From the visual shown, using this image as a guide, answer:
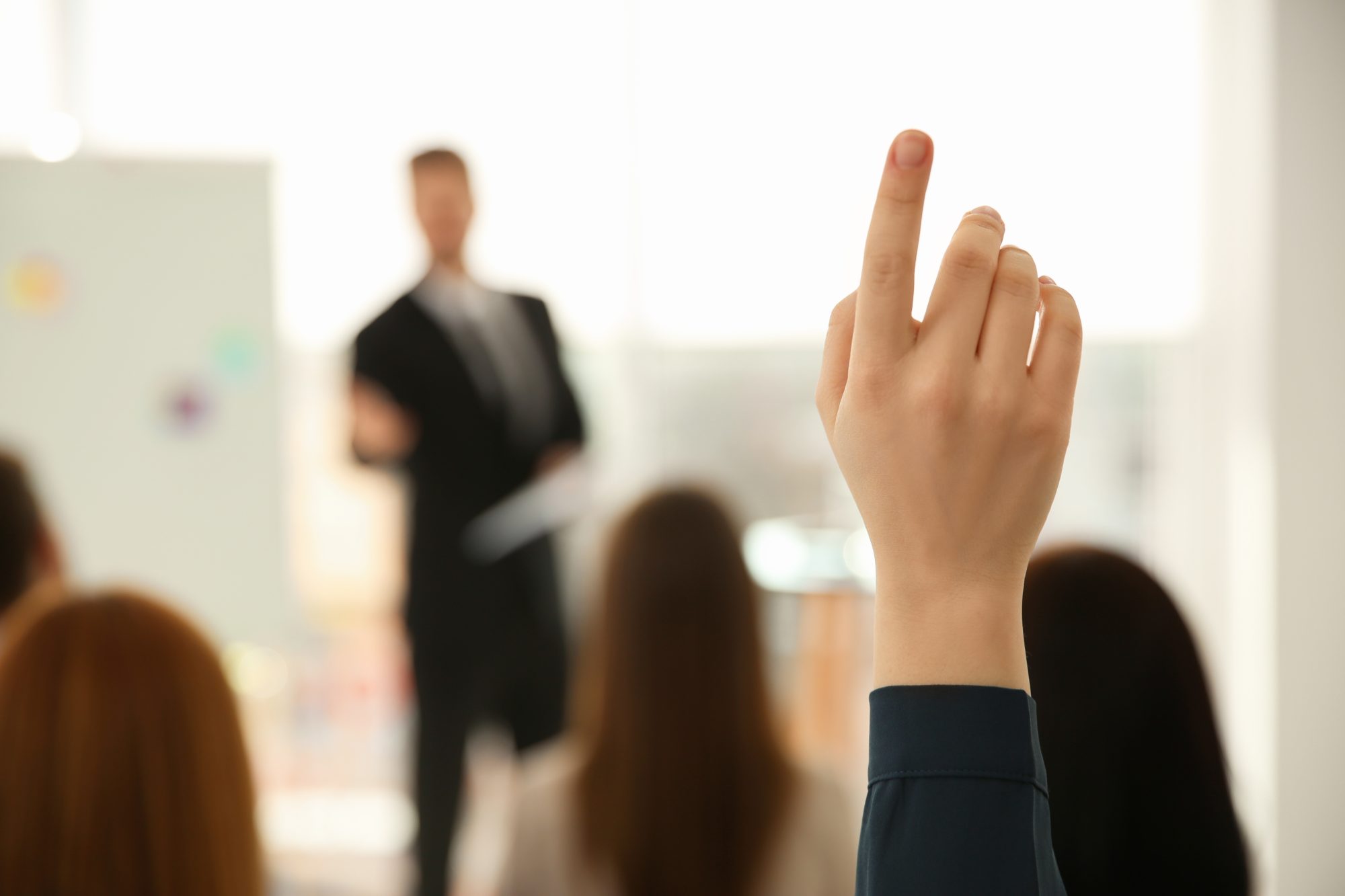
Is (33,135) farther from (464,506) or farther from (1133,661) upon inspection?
(1133,661)

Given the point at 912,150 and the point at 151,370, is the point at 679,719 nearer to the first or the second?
the point at 912,150

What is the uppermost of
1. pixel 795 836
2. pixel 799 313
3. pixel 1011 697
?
pixel 799 313

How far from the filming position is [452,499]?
2588 mm

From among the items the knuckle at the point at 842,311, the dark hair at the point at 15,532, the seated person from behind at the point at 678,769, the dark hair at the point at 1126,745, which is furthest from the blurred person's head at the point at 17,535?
the knuckle at the point at 842,311

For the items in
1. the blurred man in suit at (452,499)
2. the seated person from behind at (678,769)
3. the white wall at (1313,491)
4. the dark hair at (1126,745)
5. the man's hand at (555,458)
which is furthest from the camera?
the man's hand at (555,458)

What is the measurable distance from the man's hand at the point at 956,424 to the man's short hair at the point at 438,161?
239cm

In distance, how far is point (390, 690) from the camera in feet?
11.1

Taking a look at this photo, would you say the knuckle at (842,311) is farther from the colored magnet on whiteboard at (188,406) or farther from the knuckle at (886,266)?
the colored magnet on whiteboard at (188,406)

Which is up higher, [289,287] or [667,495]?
[289,287]

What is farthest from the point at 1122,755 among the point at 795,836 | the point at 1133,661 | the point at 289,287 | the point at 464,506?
the point at 289,287

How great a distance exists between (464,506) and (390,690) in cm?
109

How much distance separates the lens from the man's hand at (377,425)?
257cm

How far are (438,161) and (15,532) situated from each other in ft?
4.24

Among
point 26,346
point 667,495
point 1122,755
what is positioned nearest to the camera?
point 1122,755
